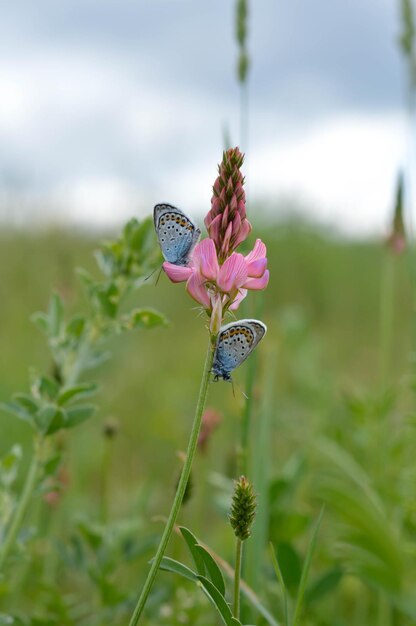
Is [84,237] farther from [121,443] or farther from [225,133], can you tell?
[225,133]

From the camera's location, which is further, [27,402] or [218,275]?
[27,402]

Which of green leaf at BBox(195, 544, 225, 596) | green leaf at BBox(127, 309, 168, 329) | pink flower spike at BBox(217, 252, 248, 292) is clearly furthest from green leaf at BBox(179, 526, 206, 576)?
green leaf at BBox(127, 309, 168, 329)

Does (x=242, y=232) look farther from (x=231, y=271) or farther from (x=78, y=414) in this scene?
(x=78, y=414)

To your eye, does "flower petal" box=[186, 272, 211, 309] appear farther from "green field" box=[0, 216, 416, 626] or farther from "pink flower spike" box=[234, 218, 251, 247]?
"green field" box=[0, 216, 416, 626]

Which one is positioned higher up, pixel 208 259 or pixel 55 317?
pixel 208 259

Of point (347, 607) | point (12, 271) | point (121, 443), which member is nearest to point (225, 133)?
point (347, 607)

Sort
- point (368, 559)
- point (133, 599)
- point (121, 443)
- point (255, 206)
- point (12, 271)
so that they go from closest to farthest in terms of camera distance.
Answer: point (133, 599), point (368, 559), point (121, 443), point (12, 271), point (255, 206)

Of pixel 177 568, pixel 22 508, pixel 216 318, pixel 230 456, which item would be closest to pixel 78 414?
pixel 22 508

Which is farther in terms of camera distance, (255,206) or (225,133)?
(255,206)
